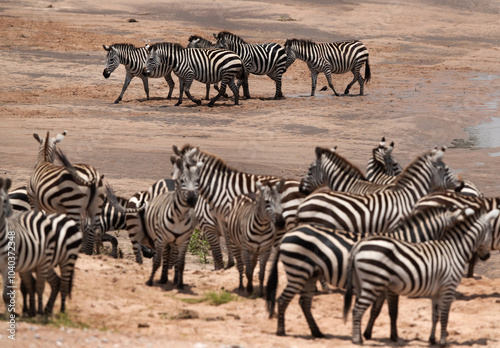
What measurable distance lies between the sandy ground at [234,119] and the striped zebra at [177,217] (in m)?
0.40

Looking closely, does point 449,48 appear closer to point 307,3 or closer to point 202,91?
point 307,3

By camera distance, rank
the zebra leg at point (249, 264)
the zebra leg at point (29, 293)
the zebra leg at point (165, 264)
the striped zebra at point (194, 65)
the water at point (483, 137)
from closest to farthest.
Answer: the zebra leg at point (29, 293) < the zebra leg at point (249, 264) < the zebra leg at point (165, 264) < the water at point (483, 137) < the striped zebra at point (194, 65)

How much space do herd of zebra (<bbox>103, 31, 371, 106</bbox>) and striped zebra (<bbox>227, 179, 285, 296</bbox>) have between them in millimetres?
14362

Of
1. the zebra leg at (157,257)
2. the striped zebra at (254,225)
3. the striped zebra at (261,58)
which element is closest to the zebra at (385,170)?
the striped zebra at (254,225)

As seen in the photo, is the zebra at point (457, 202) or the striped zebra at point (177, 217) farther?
the zebra at point (457, 202)

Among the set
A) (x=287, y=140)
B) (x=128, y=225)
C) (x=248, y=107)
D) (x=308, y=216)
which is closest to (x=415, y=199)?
(x=308, y=216)

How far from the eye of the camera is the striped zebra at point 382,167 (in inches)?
474

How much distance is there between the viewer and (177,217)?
9.84m

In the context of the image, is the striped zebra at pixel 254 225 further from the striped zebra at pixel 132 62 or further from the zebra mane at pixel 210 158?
the striped zebra at pixel 132 62

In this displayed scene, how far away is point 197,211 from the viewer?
11547 millimetres

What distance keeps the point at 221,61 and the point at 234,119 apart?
10.1 ft

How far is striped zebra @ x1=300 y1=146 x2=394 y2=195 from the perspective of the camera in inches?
429

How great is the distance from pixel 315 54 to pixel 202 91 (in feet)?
13.6

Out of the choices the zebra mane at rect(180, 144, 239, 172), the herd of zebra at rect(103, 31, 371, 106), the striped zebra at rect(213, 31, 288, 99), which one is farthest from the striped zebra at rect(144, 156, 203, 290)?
the striped zebra at rect(213, 31, 288, 99)
